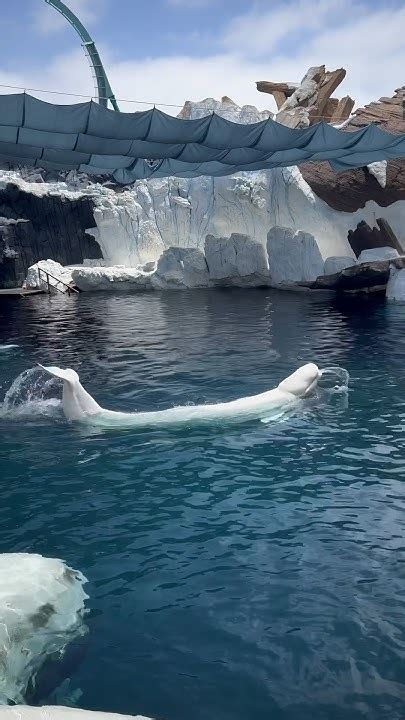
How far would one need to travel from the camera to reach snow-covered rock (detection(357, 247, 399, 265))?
22055 mm

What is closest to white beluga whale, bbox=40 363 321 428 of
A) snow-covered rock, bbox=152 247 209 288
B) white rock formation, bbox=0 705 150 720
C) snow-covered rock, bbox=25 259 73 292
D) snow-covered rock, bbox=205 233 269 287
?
white rock formation, bbox=0 705 150 720

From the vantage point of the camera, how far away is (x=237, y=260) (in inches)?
1021

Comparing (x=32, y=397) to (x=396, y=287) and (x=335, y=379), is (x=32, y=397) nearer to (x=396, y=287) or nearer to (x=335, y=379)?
(x=335, y=379)

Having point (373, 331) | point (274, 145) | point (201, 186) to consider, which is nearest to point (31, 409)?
point (274, 145)

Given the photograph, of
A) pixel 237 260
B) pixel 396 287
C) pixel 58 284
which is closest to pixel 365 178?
pixel 396 287

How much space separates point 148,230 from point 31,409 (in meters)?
21.1

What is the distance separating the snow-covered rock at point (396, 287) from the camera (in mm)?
21055

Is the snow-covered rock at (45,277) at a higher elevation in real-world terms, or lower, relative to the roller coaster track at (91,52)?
lower

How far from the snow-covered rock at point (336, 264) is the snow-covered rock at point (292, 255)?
0.61ft

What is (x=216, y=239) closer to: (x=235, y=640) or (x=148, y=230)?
(x=148, y=230)

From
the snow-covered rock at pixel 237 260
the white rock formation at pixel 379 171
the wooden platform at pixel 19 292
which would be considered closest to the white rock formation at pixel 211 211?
the snow-covered rock at pixel 237 260

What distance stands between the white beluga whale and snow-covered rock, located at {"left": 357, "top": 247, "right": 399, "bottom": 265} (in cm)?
1406

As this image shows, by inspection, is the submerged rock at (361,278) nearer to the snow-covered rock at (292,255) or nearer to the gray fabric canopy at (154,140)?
the snow-covered rock at (292,255)

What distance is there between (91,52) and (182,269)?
1397 cm
